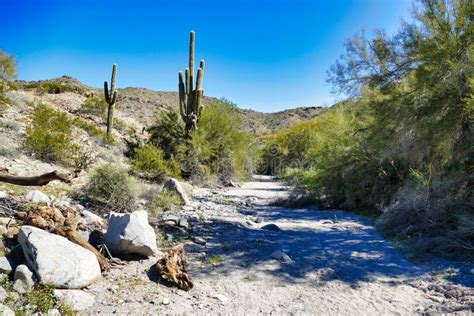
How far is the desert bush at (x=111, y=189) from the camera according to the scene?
7164 mm

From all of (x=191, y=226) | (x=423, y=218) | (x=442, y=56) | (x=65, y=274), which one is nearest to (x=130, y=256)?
(x=65, y=274)

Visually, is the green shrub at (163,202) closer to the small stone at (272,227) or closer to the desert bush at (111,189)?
the desert bush at (111,189)

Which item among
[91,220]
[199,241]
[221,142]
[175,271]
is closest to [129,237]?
[175,271]

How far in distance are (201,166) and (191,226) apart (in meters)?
8.69

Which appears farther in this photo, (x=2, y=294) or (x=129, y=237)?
(x=129, y=237)

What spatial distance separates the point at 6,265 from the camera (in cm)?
386

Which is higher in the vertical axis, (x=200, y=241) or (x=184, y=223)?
(x=184, y=223)

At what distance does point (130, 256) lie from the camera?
16.2 ft

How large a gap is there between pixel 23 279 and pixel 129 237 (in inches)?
53.8

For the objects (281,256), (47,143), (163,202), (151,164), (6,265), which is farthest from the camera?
(151,164)

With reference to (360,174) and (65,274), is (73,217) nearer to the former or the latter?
(65,274)

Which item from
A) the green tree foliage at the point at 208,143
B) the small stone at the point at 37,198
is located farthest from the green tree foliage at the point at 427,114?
the green tree foliage at the point at 208,143

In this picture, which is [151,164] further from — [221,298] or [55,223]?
[221,298]

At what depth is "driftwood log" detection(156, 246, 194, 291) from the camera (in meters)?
4.33
